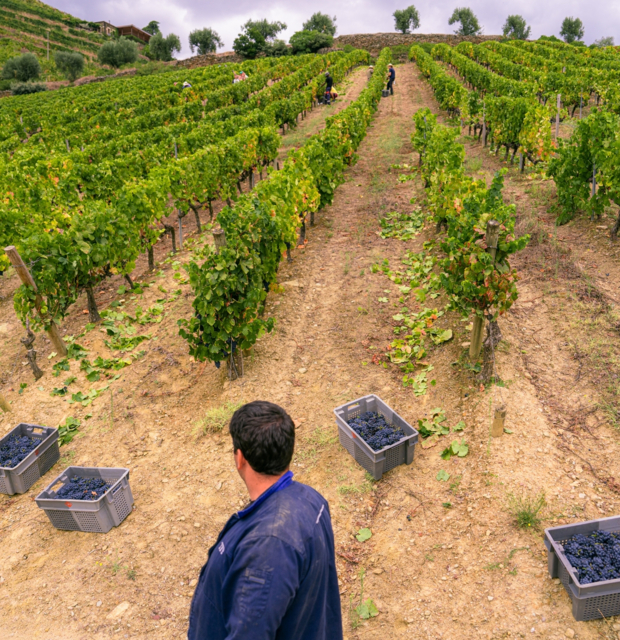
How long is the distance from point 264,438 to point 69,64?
6442 centimetres

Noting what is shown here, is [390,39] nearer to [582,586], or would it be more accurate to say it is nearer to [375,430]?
[375,430]

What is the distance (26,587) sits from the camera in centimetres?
392

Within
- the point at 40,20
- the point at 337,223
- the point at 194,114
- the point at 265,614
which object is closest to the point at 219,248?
the point at 265,614

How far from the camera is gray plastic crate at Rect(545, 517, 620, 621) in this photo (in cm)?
299

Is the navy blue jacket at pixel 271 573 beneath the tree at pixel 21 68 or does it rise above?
beneath

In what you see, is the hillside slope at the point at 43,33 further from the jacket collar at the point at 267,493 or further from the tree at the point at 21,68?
the jacket collar at the point at 267,493

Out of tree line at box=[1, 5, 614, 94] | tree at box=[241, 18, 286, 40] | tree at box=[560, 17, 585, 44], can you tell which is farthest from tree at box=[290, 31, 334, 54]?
tree at box=[560, 17, 585, 44]

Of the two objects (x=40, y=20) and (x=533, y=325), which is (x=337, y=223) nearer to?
(x=533, y=325)

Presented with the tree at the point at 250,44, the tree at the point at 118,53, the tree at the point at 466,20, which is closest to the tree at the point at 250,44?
the tree at the point at 250,44

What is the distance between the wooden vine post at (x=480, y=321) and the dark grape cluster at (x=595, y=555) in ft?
8.24

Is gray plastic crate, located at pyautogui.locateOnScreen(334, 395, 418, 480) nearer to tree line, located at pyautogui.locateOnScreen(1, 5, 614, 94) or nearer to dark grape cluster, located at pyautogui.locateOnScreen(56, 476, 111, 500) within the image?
dark grape cluster, located at pyautogui.locateOnScreen(56, 476, 111, 500)

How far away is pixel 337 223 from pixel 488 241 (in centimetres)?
630

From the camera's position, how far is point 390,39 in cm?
5941

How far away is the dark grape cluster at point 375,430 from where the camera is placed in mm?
4555
